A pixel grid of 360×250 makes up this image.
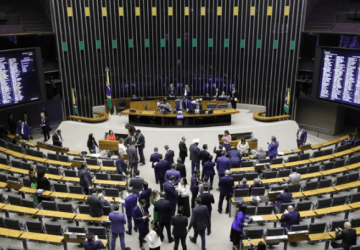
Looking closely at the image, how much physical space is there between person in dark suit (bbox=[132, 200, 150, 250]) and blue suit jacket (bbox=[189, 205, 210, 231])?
106 centimetres

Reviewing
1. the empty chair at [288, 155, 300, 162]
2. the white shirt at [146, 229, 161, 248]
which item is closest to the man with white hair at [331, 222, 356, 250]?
the white shirt at [146, 229, 161, 248]

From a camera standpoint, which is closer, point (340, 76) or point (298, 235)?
point (298, 235)

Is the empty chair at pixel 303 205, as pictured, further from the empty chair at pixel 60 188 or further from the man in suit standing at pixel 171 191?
the empty chair at pixel 60 188

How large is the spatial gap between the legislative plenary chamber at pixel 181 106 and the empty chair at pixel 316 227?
0.49 m

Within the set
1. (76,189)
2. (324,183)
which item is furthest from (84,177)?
(324,183)

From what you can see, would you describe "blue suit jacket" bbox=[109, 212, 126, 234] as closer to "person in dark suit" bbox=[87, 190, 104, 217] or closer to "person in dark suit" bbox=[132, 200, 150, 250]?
"person in dark suit" bbox=[132, 200, 150, 250]

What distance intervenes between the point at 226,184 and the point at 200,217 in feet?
5.72

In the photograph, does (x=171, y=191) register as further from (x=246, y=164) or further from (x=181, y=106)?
(x=181, y=106)

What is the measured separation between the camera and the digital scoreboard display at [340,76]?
14.8 meters

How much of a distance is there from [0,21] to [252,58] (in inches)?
489

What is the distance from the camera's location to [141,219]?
26.0ft

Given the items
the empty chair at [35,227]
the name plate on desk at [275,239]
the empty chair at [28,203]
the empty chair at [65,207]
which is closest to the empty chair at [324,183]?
the name plate on desk at [275,239]

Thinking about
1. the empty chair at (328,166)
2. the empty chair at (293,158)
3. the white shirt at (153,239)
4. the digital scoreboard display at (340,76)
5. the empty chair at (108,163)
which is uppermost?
the digital scoreboard display at (340,76)

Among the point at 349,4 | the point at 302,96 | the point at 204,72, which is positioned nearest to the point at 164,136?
the point at 204,72
